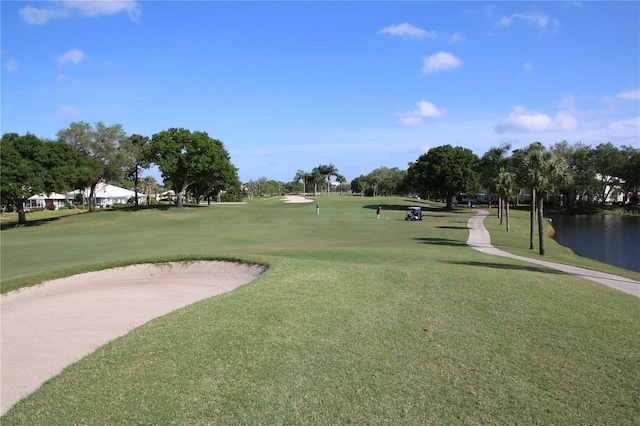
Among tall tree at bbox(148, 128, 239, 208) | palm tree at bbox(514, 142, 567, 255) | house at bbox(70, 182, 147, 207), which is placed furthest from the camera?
house at bbox(70, 182, 147, 207)

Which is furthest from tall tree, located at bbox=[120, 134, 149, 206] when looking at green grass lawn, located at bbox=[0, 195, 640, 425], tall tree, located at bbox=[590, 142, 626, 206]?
tall tree, located at bbox=[590, 142, 626, 206]

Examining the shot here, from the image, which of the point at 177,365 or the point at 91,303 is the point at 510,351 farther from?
the point at 91,303

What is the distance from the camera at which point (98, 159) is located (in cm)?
6619

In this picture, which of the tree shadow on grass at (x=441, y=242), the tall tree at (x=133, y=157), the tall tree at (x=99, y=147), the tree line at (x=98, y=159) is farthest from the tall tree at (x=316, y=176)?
the tree shadow on grass at (x=441, y=242)

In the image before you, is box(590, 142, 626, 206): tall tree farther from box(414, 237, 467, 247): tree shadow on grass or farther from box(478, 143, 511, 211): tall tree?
box(414, 237, 467, 247): tree shadow on grass

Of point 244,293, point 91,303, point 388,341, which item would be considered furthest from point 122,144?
point 388,341

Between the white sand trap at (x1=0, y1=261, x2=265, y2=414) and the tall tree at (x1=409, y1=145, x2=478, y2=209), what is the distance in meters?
68.6

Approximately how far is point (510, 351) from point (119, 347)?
6.55m

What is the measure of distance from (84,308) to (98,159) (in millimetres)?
59783

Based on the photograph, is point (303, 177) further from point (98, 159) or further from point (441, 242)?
point (441, 242)

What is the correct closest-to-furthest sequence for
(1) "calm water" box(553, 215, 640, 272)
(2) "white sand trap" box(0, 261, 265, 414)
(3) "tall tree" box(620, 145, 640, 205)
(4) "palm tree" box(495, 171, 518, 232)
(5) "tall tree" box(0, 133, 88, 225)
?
(2) "white sand trap" box(0, 261, 265, 414)
(1) "calm water" box(553, 215, 640, 272)
(4) "palm tree" box(495, 171, 518, 232)
(5) "tall tree" box(0, 133, 88, 225)
(3) "tall tree" box(620, 145, 640, 205)

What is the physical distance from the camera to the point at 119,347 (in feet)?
24.2

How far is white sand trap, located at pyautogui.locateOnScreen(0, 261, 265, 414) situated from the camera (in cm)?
914

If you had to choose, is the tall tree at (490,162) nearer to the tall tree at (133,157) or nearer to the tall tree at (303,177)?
the tall tree at (133,157)
